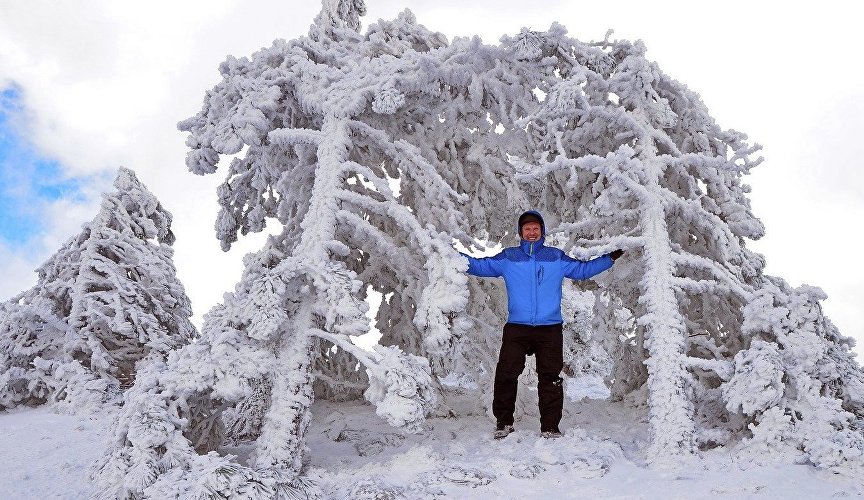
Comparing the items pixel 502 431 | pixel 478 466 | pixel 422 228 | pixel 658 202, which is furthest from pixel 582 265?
pixel 478 466

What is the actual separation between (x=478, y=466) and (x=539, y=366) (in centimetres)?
115

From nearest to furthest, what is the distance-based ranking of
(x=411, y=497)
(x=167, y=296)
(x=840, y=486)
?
(x=840, y=486)
(x=411, y=497)
(x=167, y=296)

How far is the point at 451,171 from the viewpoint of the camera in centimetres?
753

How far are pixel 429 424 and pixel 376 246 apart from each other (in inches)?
74.7

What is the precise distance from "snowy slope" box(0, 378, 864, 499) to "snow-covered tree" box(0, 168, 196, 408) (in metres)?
1.45

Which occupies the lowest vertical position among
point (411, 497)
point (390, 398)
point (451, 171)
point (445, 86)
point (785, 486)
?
point (411, 497)

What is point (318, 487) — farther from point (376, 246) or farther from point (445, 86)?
point (445, 86)

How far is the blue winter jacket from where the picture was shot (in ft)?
17.3

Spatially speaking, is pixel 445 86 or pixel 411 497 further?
pixel 445 86

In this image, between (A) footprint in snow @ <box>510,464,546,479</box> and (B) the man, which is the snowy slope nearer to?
(A) footprint in snow @ <box>510,464,546,479</box>

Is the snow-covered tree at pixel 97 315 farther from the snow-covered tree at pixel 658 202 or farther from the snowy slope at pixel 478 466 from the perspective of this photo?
the snow-covered tree at pixel 658 202

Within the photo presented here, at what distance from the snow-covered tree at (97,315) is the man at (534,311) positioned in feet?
16.3

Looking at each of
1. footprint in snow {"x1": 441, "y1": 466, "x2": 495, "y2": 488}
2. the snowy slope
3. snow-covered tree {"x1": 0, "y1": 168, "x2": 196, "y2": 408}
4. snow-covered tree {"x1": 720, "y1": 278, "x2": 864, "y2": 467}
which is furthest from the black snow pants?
snow-covered tree {"x1": 0, "y1": 168, "x2": 196, "y2": 408}

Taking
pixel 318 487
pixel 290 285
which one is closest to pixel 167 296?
pixel 290 285
